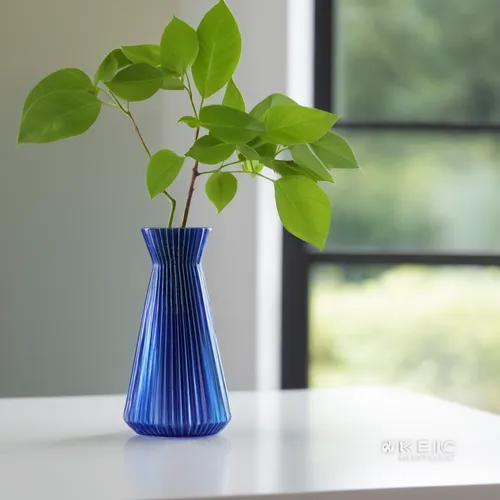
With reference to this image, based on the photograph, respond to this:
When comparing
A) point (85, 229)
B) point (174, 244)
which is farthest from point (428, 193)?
point (174, 244)

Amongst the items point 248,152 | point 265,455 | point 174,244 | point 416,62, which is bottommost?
point 265,455

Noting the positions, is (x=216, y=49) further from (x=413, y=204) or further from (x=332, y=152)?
(x=413, y=204)

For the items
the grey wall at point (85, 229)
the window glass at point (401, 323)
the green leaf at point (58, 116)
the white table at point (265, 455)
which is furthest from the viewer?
the window glass at point (401, 323)

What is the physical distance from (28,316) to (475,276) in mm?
963

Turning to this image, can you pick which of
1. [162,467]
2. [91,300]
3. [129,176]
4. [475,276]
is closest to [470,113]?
[475,276]

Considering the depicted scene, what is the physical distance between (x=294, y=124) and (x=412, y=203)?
1.09 metres

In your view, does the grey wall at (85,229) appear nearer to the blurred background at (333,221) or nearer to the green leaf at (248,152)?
the blurred background at (333,221)

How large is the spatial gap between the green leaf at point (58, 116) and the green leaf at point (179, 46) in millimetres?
94

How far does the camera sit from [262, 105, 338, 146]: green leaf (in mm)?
1031

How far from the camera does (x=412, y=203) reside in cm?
208

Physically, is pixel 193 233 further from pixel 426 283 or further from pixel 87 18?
pixel 426 283

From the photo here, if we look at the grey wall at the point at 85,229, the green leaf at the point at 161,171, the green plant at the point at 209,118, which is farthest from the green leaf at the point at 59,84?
the grey wall at the point at 85,229

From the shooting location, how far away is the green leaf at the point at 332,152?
1.10 meters

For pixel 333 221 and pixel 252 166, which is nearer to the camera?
pixel 252 166
